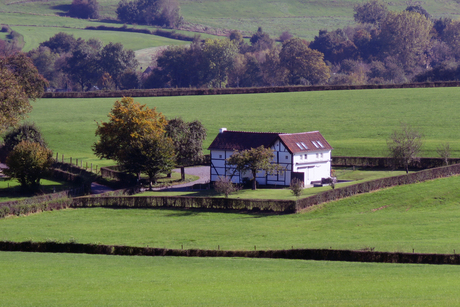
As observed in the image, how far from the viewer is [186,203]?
5578 cm

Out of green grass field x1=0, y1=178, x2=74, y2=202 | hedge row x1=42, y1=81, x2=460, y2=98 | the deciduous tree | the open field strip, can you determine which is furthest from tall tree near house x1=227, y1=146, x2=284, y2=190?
hedge row x1=42, y1=81, x2=460, y2=98

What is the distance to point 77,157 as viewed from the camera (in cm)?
8900

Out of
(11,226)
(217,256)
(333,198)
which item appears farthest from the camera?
(333,198)

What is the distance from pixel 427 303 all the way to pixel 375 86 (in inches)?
4448

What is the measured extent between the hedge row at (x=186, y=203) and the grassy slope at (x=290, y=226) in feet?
4.46

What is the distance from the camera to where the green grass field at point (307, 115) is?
91188mm

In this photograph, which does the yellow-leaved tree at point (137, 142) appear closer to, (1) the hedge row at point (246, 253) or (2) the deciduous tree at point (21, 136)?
(2) the deciduous tree at point (21, 136)

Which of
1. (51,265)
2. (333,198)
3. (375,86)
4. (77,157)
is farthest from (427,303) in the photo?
(375,86)

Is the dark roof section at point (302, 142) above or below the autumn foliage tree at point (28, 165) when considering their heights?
above

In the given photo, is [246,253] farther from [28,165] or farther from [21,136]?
[21,136]

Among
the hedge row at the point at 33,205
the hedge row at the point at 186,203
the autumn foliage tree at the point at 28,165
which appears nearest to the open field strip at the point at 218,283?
the hedge row at the point at 186,203

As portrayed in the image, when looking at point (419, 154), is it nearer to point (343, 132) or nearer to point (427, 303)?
point (343, 132)

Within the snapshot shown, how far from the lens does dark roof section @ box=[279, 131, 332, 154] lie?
6838 centimetres

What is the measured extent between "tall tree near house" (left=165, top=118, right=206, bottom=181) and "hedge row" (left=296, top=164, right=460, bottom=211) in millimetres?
23345
